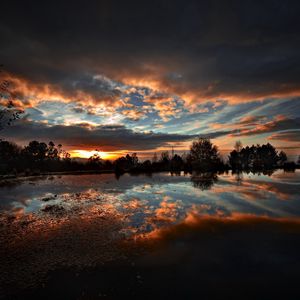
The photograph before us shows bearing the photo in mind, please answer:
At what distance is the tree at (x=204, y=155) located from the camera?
95.8m

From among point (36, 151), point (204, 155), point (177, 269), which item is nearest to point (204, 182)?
point (177, 269)

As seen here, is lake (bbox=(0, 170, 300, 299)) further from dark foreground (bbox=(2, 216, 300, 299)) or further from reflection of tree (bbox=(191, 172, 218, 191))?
reflection of tree (bbox=(191, 172, 218, 191))

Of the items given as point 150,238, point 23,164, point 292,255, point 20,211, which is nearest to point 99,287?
point 150,238

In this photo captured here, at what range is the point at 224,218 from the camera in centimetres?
1675

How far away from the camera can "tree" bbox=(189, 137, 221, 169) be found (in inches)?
3773

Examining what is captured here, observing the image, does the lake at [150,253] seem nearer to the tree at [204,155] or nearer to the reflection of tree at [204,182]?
the reflection of tree at [204,182]

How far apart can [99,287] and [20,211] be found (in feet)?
48.9

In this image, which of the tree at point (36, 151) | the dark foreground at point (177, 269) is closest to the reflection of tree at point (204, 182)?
the dark foreground at point (177, 269)

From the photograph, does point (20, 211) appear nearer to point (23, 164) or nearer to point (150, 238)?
point (150, 238)

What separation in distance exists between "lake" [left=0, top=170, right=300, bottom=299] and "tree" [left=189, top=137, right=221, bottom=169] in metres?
77.0

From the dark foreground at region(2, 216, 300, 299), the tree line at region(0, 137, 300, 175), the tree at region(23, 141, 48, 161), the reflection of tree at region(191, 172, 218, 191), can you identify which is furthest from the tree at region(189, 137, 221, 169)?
the dark foreground at region(2, 216, 300, 299)

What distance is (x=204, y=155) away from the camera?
98.8 m

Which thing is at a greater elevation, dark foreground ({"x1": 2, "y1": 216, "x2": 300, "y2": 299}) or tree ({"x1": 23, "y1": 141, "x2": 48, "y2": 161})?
tree ({"x1": 23, "y1": 141, "x2": 48, "y2": 161})

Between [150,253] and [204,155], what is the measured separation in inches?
3586
